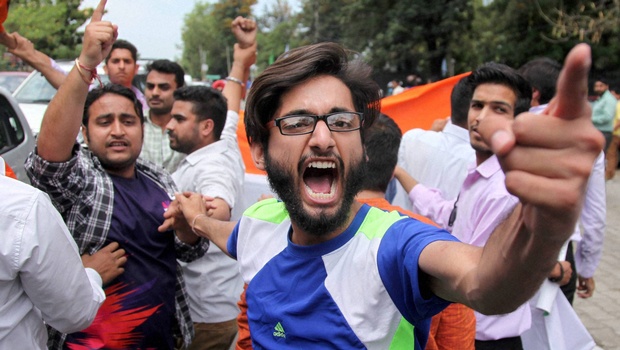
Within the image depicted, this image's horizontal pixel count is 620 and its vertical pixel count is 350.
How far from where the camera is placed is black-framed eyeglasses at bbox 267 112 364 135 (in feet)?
5.69

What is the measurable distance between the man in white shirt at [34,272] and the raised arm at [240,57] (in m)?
2.38

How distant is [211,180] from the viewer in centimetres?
314

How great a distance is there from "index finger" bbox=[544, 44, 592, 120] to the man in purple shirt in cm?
176

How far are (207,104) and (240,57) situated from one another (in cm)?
57

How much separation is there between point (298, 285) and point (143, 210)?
1197mm

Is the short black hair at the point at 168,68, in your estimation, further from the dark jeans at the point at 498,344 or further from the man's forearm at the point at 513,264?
the man's forearm at the point at 513,264

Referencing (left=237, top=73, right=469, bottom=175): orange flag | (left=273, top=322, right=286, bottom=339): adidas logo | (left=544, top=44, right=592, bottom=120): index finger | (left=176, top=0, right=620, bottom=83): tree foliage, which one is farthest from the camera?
(left=176, top=0, right=620, bottom=83): tree foliage

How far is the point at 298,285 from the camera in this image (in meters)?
1.67

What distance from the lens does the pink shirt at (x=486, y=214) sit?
266 centimetres

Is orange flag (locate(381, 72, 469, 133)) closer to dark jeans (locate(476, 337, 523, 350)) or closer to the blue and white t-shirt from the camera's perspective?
dark jeans (locate(476, 337, 523, 350))

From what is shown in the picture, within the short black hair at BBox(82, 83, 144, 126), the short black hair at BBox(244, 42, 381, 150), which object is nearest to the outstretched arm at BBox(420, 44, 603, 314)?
the short black hair at BBox(244, 42, 381, 150)

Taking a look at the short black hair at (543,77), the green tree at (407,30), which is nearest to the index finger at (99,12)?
the short black hair at (543,77)

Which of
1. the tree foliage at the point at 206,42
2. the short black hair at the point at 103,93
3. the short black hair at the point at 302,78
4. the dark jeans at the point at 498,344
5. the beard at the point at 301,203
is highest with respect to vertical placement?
the short black hair at the point at 302,78

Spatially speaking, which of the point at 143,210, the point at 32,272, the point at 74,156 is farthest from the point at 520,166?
the point at 143,210
